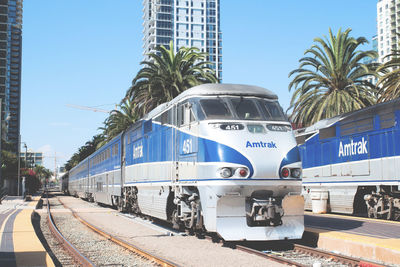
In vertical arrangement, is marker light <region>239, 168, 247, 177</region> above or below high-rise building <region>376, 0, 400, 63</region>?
below

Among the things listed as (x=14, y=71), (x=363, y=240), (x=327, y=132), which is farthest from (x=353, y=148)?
(x=14, y=71)

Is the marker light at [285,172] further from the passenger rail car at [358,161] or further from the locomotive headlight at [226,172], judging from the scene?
the passenger rail car at [358,161]

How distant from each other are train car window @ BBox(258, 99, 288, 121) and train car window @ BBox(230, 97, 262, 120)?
0.72ft

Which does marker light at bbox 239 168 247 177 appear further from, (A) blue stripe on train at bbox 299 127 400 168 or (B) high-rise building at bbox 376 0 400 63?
(B) high-rise building at bbox 376 0 400 63

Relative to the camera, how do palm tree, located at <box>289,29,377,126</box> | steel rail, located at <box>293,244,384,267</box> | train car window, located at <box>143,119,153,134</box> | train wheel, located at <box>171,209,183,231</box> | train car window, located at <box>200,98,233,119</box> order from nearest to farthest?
steel rail, located at <box>293,244,384,267</box> → train car window, located at <box>200,98,233,119</box> → train wheel, located at <box>171,209,183,231</box> → train car window, located at <box>143,119,153,134</box> → palm tree, located at <box>289,29,377,126</box>

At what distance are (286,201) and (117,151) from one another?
1368 cm

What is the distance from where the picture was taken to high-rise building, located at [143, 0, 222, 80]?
15112cm

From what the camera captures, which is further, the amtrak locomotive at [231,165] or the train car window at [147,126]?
the train car window at [147,126]

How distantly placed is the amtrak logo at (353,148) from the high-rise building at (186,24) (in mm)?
Answer: 133717

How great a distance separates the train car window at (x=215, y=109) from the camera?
1135 centimetres

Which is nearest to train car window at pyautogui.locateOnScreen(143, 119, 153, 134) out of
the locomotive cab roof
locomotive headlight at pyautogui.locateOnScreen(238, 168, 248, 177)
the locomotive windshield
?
the locomotive cab roof

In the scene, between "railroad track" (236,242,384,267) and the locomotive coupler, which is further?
the locomotive coupler

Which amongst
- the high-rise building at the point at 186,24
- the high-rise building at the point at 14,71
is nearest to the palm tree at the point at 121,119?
the high-rise building at the point at 186,24

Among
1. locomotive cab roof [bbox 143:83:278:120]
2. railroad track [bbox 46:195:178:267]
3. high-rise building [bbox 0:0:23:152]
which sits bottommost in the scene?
railroad track [bbox 46:195:178:267]
